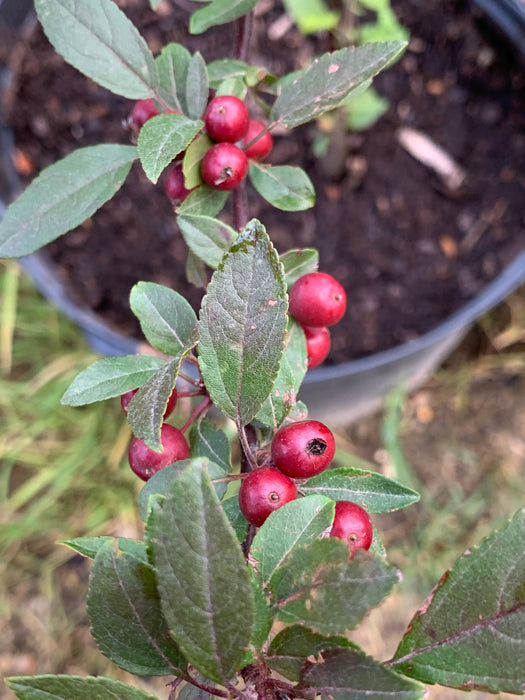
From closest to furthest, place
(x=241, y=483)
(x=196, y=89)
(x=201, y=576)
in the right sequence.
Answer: (x=201, y=576)
(x=241, y=483)
(x=196, y=89)

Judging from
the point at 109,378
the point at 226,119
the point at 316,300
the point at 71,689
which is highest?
the point at 226,119

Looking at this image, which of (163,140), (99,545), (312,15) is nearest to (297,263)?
(163,140)

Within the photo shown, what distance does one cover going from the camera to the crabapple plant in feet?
1.26

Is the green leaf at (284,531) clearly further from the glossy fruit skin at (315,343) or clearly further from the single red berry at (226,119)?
the single red berry at (226,119)

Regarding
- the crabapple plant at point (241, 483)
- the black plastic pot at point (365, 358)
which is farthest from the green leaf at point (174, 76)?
the black plastic pot at point (365, 358)

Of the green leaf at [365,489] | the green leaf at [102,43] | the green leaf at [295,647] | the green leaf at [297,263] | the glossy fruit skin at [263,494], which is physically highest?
the green leaf at [102,43]

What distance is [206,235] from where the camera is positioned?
562 mm

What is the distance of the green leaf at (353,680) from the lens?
0.37 metres

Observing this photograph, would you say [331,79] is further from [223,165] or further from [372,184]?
[372,184]

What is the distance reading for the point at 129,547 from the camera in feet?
1.50

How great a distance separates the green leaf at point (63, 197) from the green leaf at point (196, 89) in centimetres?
9

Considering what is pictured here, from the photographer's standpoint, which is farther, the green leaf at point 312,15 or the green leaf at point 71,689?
the green leaf at point 312,15

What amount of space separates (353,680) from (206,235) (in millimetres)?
358

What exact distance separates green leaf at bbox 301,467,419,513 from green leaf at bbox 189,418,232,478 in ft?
A: 0.29
